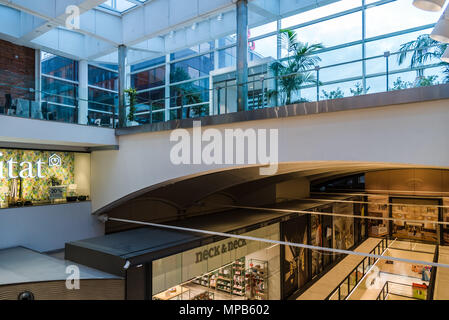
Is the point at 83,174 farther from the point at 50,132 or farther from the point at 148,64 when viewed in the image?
the point at 148,64

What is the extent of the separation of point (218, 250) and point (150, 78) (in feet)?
29.4

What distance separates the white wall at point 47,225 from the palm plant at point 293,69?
6.79 m

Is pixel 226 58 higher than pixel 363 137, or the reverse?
pixel 226 58

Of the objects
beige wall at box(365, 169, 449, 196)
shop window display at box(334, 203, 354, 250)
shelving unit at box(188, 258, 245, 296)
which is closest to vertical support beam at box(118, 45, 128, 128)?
shelving unit at box(188, 258, 245, 296)

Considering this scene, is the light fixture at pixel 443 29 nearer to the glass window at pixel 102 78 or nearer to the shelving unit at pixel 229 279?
the shelving unit at pixel 229 279

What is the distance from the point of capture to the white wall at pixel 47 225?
8.01 meters

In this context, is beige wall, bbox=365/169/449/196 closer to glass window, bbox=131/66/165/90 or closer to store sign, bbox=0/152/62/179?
glass window, bbox=131/66/165/90

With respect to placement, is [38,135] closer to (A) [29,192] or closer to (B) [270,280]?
(A) [29,192]

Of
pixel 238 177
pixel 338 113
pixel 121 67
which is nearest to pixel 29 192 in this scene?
pixel 121 67

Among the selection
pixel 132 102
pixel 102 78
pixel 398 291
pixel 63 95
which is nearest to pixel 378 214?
pixel 398 291

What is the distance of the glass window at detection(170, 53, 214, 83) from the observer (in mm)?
13047

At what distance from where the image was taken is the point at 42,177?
30.3 ft

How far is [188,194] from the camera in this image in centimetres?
1123

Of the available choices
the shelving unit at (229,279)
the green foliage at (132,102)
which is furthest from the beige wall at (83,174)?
the shelving unit at (229,279)
